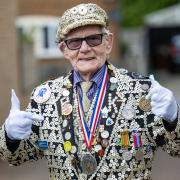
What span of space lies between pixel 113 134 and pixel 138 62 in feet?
58.8

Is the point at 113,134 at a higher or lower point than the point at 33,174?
higher

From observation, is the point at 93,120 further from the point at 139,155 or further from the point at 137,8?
the point at 137,8

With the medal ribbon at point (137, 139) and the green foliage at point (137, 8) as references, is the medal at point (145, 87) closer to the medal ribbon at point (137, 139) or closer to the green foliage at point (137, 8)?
the medal ribbon at point (137, 139)

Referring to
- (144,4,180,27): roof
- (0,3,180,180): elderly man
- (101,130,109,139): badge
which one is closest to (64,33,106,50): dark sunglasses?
(0,3,180,180): elderly man

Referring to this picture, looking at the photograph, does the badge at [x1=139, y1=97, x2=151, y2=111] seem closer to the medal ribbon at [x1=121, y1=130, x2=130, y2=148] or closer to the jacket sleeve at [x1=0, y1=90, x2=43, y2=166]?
the medal ribbon at [x1=121, y1=130, x2=130, y2=148]

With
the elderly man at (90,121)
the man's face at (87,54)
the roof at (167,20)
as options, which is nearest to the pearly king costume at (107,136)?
the elderly man at (90,121)

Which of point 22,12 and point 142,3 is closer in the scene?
point 22,12

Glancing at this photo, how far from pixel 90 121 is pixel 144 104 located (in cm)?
28

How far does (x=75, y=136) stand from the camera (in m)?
3.36

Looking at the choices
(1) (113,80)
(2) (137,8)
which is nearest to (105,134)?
(1) (113,80)

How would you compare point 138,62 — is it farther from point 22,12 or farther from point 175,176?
point 175,176

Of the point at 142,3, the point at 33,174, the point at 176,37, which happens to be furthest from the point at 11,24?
the point at 142,3

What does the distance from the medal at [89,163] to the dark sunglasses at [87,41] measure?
54 cm

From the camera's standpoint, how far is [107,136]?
3322mm
